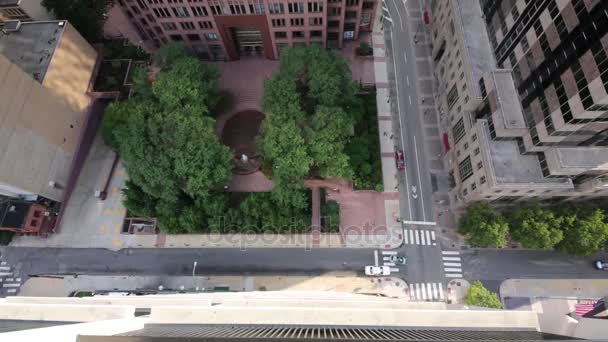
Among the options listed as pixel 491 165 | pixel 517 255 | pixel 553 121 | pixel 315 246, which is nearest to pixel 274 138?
pixel 315 246

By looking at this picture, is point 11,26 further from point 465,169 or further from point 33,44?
point 465,169

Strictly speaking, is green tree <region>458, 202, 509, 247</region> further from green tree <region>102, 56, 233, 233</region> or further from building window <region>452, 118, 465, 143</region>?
green tree <region>102, 56, 233, 233</region>

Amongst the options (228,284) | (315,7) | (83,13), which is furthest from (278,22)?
(228,284)

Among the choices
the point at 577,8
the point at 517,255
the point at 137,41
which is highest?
the point at 137,41

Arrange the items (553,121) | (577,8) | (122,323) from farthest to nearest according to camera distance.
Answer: (553,121), (577,8), (122,323)

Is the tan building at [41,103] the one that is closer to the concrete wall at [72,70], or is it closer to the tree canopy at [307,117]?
the concrete wall at [72,70]

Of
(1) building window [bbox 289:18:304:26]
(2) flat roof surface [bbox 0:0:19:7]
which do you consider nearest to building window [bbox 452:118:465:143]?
(1) building window [bbox 289:18:304:26]

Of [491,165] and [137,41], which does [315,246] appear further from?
[137,41]
